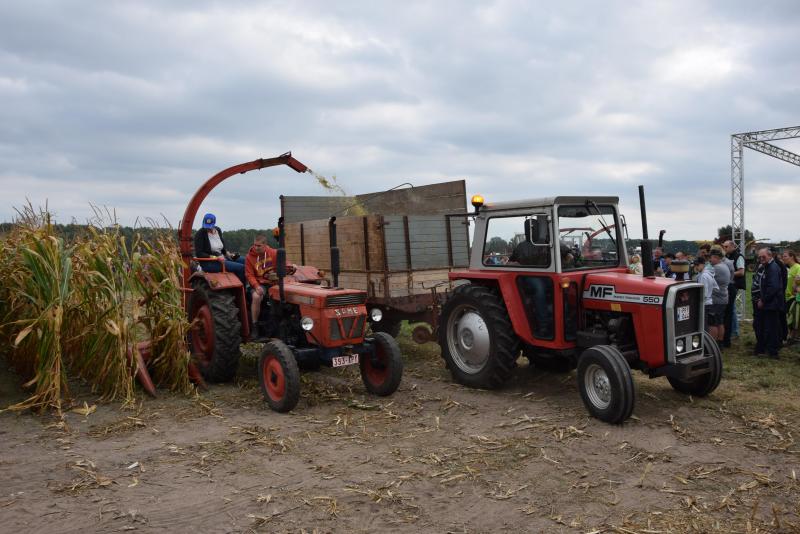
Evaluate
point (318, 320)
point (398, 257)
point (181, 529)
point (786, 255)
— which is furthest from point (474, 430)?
point (786, 255)

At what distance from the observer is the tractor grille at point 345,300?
5.87m

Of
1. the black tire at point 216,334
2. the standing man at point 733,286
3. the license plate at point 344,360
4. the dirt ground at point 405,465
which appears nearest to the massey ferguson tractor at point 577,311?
the dirt ground at point 405,465

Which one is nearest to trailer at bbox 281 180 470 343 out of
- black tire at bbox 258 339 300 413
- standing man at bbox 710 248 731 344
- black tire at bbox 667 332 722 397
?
black tire at bbox 258 339 300 413

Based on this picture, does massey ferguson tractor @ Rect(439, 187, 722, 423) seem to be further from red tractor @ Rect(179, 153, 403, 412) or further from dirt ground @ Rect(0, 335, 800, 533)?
red tractor @ Rect(179, 153, 403, 412)

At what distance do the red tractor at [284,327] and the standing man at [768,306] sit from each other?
5281 millimetres

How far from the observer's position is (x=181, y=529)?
337cm

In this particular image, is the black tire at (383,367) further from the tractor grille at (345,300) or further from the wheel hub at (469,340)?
the wheel hub at (469,340)

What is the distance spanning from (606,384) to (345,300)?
99.9 inches

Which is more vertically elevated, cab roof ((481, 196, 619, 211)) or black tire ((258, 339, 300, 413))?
cab roof ((481, 196, 619, 211))

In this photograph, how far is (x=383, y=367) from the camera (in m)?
6.09

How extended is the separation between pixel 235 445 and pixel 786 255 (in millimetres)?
7872

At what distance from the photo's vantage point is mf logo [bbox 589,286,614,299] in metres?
5.50

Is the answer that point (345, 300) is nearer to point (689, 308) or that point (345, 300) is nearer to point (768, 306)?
point (689, 308)

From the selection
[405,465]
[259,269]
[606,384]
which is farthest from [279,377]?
[606,384]
